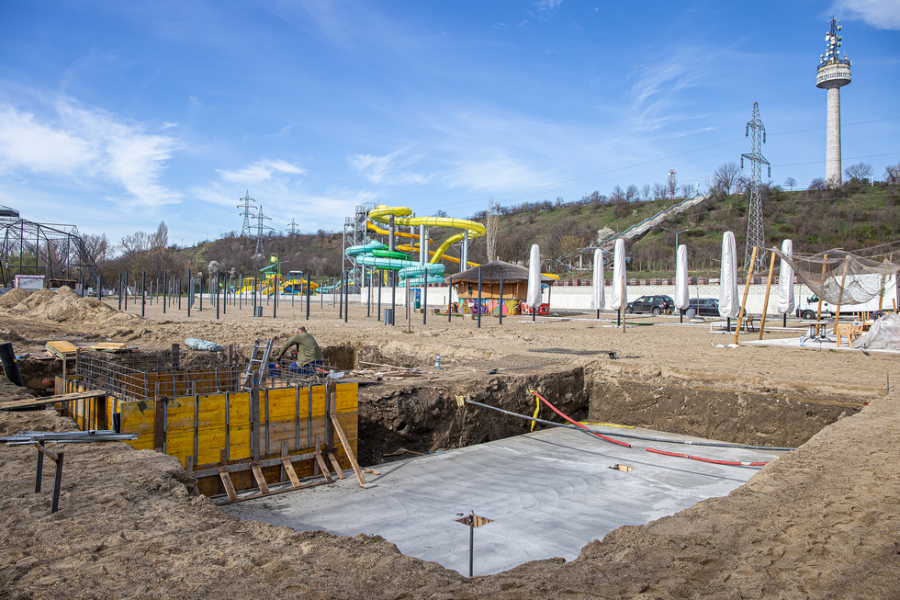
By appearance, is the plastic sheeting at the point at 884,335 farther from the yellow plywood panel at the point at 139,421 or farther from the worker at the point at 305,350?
the yellow plywood panel at the point at 139,421

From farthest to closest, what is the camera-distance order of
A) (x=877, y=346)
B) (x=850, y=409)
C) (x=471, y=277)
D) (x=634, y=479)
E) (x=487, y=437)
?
(x=471, y=277) → (x=877, y=346) → (x=487, y=437) → (x=850, y=409) → (x=634, y=479)

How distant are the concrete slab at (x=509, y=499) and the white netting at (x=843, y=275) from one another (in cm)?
875

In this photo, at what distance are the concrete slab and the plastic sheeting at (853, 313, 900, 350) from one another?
7.13m

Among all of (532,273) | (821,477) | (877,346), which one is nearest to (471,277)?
(532,273)

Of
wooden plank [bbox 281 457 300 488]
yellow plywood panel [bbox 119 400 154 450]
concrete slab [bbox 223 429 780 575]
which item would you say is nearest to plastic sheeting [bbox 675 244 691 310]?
concrete slab [bbox 223 429 780 575]

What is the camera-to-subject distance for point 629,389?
36.9 feet

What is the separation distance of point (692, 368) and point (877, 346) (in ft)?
19.8

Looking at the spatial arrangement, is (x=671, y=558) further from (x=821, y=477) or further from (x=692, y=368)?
(x=692, y=368)

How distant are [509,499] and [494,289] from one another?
87.8 feet

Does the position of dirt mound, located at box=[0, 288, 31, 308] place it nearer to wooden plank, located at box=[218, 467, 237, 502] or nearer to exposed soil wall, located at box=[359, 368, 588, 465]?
exposed soil wall, located at box=[359, 368, 588, 465]

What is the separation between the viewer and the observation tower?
222 ft

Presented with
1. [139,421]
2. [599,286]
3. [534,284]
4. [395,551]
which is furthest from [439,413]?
[599,286]

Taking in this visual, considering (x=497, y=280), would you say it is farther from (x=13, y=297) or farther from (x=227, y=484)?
(x=227, y=484)

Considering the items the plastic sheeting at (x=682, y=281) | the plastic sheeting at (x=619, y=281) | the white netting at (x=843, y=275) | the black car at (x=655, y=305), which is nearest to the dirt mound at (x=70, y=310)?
the plastic sheeting at (x=619, y=281)
